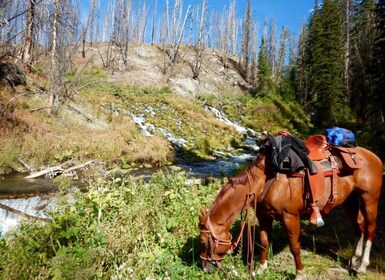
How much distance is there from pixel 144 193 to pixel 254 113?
28.8m

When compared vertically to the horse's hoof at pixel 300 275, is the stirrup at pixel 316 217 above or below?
above

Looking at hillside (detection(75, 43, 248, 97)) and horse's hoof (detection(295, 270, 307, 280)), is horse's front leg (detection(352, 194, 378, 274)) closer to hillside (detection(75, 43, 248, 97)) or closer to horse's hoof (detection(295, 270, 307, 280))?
horse's hoof (detection(295, 270, 307, 280))

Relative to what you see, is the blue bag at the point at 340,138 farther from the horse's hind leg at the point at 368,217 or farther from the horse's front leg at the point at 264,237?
the horse's front leg at the point at 264,237

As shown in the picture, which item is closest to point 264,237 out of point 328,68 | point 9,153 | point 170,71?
point 9,153

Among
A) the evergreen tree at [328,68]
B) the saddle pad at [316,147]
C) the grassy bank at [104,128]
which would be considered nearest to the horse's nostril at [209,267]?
the saddle pad at [316,147]

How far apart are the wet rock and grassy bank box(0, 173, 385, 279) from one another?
16802 mm

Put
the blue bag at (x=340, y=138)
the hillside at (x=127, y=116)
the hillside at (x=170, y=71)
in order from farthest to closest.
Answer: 1. the hillside at (x=170, y=71)
2. the hillside at (x=127, y=116)
3. the blue bag at (x=340, y=138)

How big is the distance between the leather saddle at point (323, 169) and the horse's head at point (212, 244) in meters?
1.18

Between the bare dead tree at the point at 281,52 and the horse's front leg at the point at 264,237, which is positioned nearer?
the horse's front leg at the point at 264,237

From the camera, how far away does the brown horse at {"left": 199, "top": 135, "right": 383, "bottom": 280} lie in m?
3.64

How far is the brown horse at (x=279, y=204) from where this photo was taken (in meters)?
3.64

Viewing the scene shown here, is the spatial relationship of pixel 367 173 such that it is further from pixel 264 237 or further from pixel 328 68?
pixel 328 68

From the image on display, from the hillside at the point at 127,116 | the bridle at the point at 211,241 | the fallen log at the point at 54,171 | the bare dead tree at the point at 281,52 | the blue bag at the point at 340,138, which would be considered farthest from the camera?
the bare dead tree at the point at 281,52

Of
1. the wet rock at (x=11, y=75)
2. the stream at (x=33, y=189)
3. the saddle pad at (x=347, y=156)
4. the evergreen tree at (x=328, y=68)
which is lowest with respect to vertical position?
the stream at (x=33, y=189)
